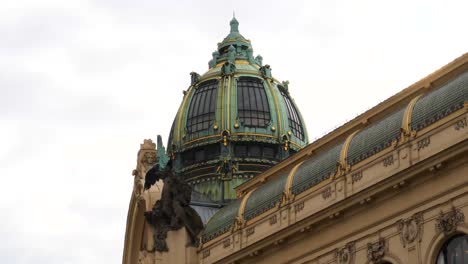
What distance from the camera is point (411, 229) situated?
41.1 metres

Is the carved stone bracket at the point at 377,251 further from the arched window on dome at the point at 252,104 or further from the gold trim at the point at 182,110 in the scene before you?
the gold trim at the point at 182,110

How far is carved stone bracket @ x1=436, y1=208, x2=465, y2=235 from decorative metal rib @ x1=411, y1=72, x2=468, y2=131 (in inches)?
136

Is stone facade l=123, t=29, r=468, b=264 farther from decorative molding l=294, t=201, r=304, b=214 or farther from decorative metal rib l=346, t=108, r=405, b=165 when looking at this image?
decorative metal rib l=346, t=108, r=405, b=165

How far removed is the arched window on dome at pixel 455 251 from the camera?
38.6 m

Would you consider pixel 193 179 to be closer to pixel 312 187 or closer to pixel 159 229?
pixel 159 229

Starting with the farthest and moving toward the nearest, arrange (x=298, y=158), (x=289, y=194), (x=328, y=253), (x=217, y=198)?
(x=217, y=198) < (x=298, y=158) < (x=289, y=194) < (x=328, y=253)

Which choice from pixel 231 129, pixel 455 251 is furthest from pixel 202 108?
pixel 455 251

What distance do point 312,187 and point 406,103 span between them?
5.23 meters

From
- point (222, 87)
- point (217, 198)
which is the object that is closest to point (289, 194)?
point (217, 198)

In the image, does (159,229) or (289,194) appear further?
(159,229)

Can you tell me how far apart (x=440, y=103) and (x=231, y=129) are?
30.9 m

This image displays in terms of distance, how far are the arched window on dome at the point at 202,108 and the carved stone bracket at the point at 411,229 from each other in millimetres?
31090

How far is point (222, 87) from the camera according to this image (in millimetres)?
72938

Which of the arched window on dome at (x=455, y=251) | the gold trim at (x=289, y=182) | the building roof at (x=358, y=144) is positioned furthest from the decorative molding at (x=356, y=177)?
the arched window on dome at (x=455, y=251)
